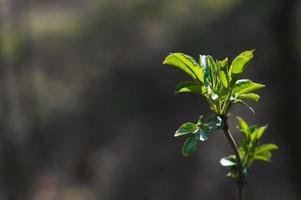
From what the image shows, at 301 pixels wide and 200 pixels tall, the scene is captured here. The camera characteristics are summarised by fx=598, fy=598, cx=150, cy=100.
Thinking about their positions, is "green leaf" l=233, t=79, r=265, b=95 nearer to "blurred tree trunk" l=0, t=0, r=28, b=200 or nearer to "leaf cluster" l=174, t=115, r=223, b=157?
"leaf cluster" l=174, t=115, r=223, b=157

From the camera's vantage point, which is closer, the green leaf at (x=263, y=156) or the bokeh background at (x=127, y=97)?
the green leaf at (x=263, y=156)

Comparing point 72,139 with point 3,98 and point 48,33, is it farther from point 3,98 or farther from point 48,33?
point 48,33

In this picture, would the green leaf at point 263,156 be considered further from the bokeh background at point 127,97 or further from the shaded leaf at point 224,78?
the bokeh background at point 127,97

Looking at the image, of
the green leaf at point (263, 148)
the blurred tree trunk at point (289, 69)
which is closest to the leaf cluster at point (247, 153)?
the green leaf at point (263, 148)

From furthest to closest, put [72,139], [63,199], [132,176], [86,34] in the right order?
[86,34] < [72,139] < [132,176] < [63,199]

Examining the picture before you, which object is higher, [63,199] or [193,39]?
[193,39]

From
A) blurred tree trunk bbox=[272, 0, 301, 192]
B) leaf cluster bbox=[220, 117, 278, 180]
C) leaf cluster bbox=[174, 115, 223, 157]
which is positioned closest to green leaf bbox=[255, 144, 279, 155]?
leaf cluster bbox=[220, 117, 278, 180]

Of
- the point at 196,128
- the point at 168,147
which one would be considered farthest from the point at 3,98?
the point at 196,128

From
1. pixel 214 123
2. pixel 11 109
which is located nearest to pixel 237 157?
pixel 214 123
